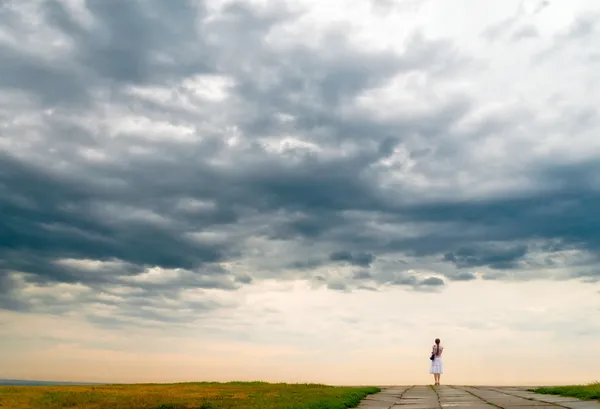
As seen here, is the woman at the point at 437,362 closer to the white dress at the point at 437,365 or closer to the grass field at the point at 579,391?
the white dress at the point at 437,365

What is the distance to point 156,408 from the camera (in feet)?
67.6

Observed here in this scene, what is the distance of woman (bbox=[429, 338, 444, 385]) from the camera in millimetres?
37250

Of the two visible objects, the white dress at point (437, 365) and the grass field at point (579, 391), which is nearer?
the grass field at point (579, 391)

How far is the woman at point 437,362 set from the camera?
3725 cm

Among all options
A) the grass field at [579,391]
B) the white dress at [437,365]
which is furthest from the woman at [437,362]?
the grass field at [579,391]

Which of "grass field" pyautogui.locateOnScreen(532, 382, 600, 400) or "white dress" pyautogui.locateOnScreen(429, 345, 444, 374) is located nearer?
"grass field" pyautogui.locateOnScreen(532, 382, 600, 400)

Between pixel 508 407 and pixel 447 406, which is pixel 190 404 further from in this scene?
pixel 508 407

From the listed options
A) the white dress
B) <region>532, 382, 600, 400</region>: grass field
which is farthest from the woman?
<region>532, 382, 600, 400</region>: grass field

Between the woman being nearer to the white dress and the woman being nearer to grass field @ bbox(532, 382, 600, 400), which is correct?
the white dress

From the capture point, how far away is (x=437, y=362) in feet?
123

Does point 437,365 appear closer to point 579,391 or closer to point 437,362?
point 437,362

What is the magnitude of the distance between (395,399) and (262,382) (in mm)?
14741

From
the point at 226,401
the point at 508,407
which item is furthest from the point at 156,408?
the point at 508,407

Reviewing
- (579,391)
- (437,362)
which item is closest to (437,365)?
(437,362)
